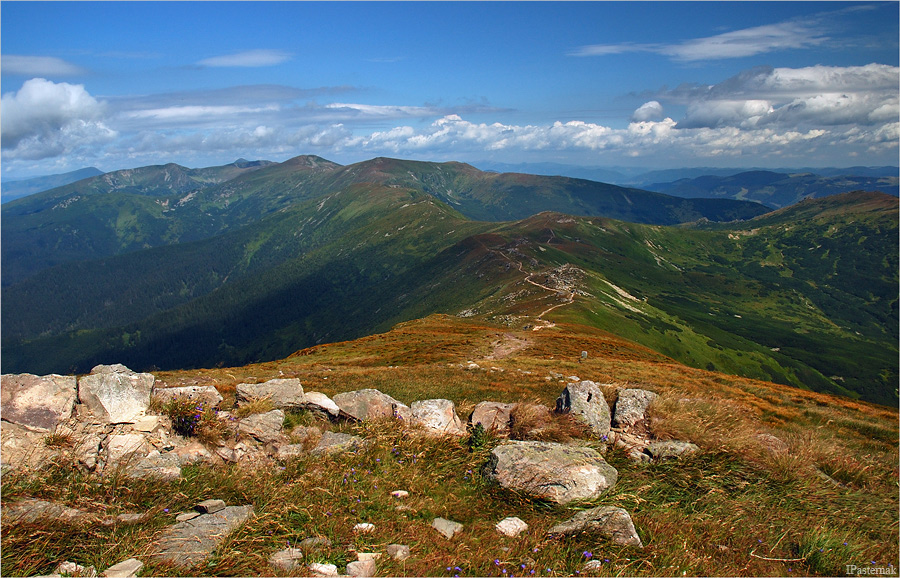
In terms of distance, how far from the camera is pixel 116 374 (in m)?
12.6

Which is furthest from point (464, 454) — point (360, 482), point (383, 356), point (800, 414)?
point (383, 356)

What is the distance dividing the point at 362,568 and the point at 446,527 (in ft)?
6.63

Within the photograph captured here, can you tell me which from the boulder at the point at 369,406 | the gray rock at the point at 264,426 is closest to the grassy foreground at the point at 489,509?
the gray rock at the point at 264,426

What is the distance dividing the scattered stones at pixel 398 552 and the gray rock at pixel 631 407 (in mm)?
8753

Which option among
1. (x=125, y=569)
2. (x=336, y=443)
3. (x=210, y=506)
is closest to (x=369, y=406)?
(x=336, y=443)

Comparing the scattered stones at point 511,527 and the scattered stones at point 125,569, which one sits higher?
the scattered stones at point 125,569

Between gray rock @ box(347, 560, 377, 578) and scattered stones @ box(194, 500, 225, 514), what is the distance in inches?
119

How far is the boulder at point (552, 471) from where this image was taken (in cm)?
922

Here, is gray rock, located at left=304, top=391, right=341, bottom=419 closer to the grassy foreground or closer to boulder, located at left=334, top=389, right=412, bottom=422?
boulder, located at left=334, top=389, right=412, bottom=422

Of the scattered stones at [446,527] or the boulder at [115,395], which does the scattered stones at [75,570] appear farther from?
the boulder at [115,395]

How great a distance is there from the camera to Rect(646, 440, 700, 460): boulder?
1123 cm

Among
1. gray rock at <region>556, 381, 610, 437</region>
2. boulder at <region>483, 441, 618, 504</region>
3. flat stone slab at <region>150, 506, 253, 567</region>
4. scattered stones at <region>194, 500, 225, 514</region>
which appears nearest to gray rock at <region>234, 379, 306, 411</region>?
scattered stones at <region>194, 500, 225, 514</region>

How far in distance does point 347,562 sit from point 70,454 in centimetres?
703

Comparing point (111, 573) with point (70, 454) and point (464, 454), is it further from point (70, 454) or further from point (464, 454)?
point (464, 454)
